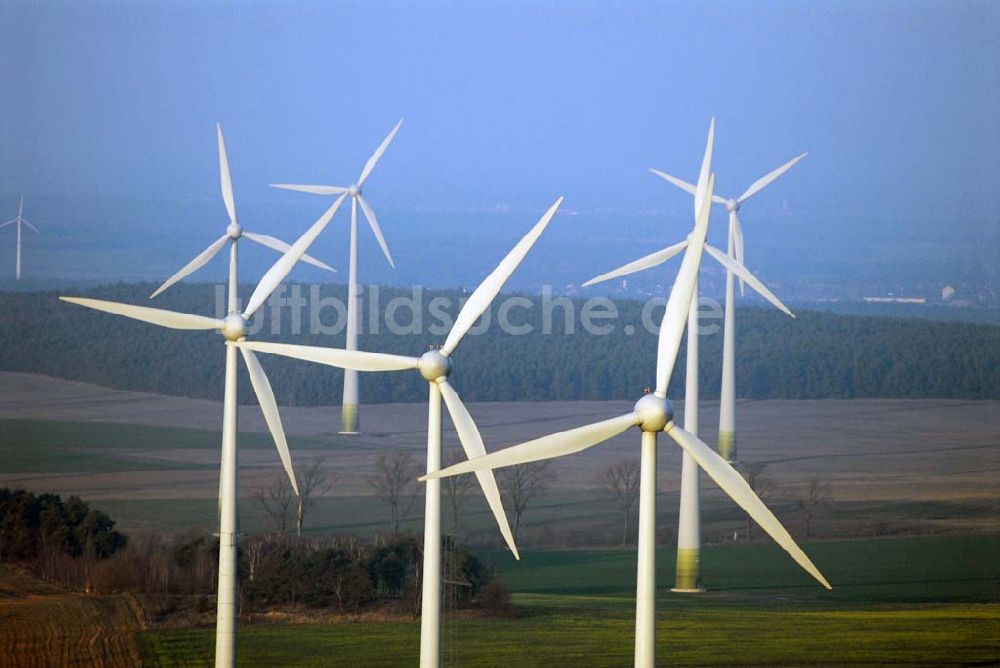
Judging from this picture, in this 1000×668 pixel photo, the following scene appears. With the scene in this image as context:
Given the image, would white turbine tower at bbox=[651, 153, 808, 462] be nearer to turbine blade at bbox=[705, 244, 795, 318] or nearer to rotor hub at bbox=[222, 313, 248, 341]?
turbine blade at bbox=[705, 244, 795, 318]

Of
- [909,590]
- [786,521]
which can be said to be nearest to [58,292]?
[786,521]

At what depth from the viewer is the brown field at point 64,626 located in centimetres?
3173

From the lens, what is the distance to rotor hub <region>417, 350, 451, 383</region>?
2402 centimetres

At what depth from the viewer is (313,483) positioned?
56812 millimetres

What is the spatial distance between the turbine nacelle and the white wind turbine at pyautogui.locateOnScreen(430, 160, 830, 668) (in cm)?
692

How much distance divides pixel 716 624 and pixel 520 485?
58.4 ft

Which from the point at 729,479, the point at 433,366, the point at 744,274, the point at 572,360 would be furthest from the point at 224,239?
the point at 572,360

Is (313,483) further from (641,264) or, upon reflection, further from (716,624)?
(641,264)

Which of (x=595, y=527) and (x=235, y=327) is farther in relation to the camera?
(x=595, y=527)

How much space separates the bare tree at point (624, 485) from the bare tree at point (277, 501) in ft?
33.2

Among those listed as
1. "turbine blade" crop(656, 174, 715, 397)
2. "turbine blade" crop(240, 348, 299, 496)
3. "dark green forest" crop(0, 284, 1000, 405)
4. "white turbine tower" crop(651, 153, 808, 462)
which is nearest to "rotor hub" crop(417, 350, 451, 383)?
"turbine blade" crop(656, 174, 715, 397)

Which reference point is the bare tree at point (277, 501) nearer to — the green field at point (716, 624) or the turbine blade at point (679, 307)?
the green field at point (716, 624)

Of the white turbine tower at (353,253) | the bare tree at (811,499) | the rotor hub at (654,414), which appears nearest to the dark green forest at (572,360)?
the white turbine tower at (353,253)

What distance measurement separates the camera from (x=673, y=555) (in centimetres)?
5091
